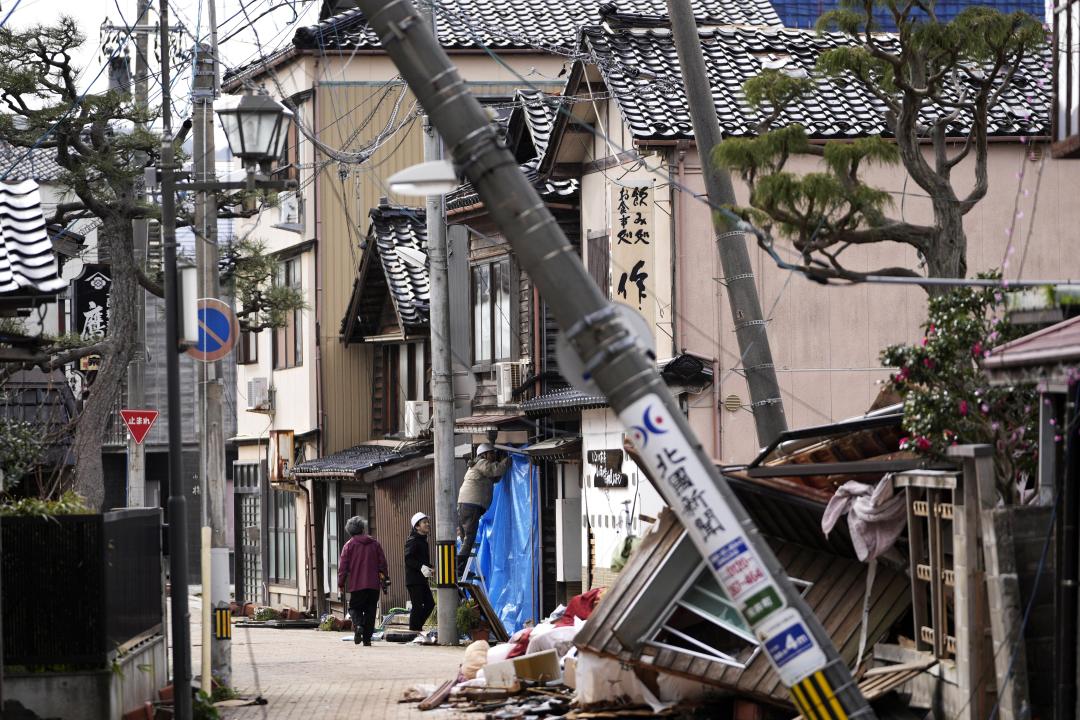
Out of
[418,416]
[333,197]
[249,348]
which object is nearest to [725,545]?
[418,416]

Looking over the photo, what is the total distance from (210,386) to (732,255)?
7154 mm

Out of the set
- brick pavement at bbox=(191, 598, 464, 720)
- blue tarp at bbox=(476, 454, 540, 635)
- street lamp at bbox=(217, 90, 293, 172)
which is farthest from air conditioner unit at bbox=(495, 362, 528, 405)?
street lamp at bbox=(217, 90, 293, 172)

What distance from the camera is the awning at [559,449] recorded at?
25.1m

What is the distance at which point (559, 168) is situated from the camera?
24.4 meters

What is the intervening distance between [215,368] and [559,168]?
811 cm

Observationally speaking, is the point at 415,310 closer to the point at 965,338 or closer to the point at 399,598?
the point at 399,598

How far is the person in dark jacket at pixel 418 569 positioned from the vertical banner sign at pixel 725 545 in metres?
18.2

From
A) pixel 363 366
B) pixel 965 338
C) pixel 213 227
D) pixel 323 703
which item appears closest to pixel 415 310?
pixel 363 366

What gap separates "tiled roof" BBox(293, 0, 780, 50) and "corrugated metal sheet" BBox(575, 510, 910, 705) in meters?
20.9

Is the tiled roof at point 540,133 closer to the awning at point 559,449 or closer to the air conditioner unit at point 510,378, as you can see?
the air conditioner unit at point 510,378

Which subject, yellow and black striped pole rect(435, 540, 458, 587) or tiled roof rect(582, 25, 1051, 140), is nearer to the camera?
tiled roof rect(582, 25, 1051, 140)

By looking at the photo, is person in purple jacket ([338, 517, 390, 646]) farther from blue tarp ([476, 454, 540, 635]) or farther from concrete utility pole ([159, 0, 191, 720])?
concrete utility pole ([159, 0, 191, 720])

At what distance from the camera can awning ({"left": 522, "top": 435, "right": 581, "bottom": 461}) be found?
2509 centimetres

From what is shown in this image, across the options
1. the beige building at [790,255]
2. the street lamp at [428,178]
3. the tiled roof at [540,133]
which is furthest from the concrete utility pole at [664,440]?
the tiled roof at [540,133]
